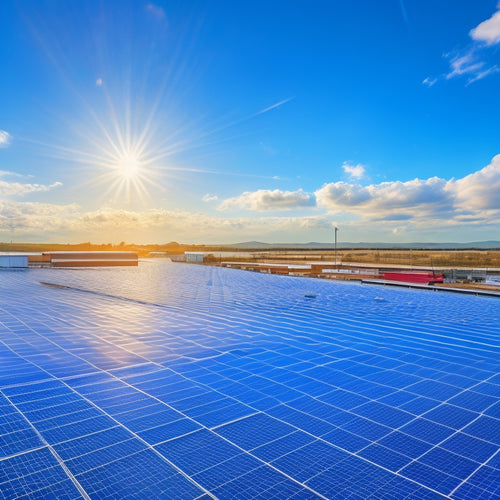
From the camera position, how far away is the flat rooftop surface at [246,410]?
232 centimetres

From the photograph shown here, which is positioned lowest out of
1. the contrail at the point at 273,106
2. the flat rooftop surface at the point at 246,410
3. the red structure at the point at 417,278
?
the red structure at the point at 417,278

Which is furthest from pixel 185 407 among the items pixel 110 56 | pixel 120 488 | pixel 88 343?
pixel 110 56

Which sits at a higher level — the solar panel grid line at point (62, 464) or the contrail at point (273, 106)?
the contrail at point (273, 106)

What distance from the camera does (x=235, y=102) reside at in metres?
16.2

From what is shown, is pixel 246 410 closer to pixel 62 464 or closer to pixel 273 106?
pixel 62 464

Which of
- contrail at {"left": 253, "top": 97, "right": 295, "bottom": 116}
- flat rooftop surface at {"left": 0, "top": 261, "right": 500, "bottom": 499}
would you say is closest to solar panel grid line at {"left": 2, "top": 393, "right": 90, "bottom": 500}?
flat rooftop surface at {"left": 0, "top": 261, "right": 500, "bottom": 499}

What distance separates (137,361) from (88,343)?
1312 mm

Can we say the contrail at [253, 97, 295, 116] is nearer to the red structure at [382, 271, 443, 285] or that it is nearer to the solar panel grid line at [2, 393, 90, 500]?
the red structure at [382, 271, 443, 285]

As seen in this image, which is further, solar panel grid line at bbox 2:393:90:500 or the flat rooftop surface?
the flat rooftop surface

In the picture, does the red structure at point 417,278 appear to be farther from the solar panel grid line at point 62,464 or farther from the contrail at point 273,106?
the solar panel grid line at point 62,464

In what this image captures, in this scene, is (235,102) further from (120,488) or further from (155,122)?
(120,488)

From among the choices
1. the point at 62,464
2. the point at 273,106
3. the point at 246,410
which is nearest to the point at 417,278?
the point at 273,106

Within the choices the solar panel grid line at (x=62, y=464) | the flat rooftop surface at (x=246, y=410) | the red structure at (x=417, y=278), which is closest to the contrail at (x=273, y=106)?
the flat rooftop surface at (x=246, y=410)

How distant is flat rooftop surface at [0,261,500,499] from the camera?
232 centimetres
